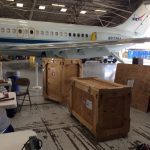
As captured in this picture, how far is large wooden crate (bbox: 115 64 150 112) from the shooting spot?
A: 4473 mm

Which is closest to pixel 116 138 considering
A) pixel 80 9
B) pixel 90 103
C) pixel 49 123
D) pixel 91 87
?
pixel 90 103

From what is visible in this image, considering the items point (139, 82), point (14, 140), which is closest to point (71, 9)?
point (139, 82)

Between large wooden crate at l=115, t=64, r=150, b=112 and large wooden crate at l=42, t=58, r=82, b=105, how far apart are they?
121cm

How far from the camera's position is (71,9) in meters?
19.9

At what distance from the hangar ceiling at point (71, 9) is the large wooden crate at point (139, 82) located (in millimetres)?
13720

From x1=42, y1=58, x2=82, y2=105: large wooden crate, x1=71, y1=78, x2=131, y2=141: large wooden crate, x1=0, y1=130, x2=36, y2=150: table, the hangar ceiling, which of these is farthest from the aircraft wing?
the hangar ceiling

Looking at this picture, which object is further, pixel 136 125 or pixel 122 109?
pixel 136 125

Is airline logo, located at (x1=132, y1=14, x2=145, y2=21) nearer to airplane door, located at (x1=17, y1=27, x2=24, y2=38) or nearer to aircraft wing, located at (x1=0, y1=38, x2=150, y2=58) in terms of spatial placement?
aircraft wing, located at (x1=0, y1=38, x2=150, y2=58)

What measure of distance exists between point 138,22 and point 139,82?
1191 centimetres

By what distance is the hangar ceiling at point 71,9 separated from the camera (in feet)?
58.7

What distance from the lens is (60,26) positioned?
40.4 ft

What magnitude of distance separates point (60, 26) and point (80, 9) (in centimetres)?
816

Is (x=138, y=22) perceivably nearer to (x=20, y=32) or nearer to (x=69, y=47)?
(x=69, y=47)

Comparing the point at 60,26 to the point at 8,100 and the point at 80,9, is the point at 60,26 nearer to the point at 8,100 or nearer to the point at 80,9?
the point at 80,9
